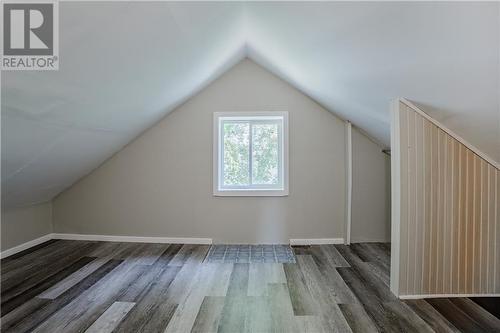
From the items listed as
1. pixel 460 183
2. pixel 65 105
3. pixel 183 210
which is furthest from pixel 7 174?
pixel 460 183

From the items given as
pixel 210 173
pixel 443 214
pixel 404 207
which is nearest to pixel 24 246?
pixel 210 173

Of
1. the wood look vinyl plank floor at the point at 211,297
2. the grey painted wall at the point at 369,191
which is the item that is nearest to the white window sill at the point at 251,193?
the wood look vinyl plank floor at the point at 211,297

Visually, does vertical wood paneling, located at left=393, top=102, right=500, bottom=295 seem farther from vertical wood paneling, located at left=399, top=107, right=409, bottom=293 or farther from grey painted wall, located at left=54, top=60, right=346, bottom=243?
grey painted wall, located at left=54, top=60, right=346, bottom=243

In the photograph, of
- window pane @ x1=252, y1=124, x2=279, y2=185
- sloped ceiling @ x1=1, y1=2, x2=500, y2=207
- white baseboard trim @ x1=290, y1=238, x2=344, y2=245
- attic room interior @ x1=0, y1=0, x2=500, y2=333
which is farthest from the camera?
window pane @ x1=252, y1=124, x2=279, y2=185

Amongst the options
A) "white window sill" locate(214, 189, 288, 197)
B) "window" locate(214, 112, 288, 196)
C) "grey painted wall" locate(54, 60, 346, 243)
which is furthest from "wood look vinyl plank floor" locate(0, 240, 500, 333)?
"window" locate(214, 112, 288, 196)

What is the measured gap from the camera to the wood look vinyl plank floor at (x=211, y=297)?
6.18 feet

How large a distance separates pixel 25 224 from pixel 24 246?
26 centimetres

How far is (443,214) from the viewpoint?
2.25 m

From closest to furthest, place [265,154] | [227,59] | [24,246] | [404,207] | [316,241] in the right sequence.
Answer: [404,207], [227,59], [24,246], [316,241], [265,154]

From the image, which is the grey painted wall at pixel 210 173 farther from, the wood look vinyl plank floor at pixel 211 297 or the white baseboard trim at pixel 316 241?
the wood look vinyl plank floor at pixel 211 297

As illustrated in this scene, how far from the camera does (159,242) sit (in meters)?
3.68

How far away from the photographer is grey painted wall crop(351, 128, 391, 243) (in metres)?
3.63

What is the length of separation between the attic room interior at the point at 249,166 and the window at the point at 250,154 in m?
0.03

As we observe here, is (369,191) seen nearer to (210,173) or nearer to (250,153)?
(250,153)
